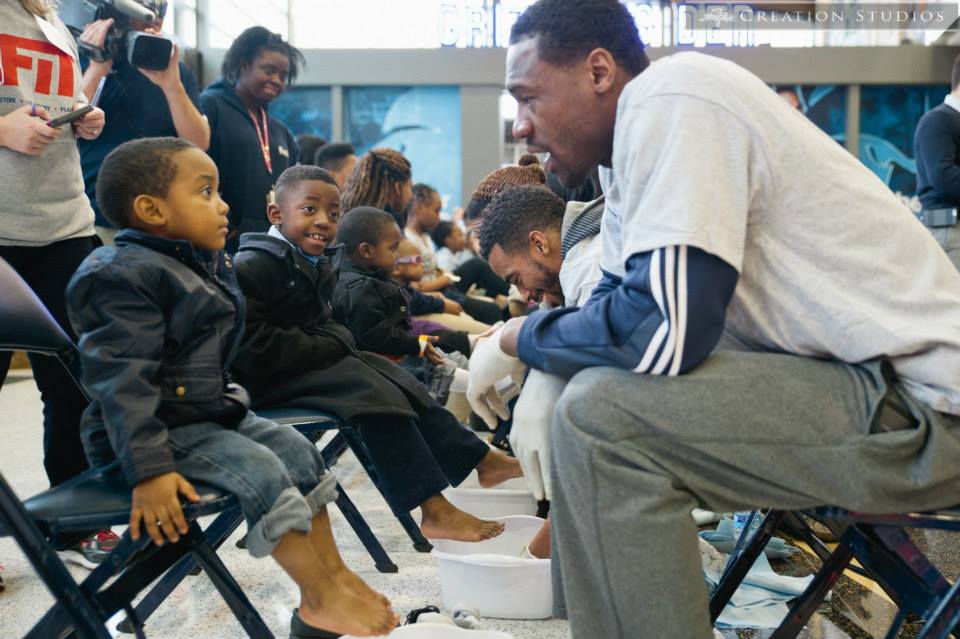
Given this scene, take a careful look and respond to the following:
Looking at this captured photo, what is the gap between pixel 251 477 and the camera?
1.57 m

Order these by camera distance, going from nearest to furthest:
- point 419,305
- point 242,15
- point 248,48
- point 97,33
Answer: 1. point 97,33
2. point 248,48
3. point 419,305
4. point 242,15

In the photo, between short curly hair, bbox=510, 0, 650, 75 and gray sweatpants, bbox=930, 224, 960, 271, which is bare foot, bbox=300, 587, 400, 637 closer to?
short curly hair, bbox=510, 0, 650, 75

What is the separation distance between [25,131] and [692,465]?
1745mm

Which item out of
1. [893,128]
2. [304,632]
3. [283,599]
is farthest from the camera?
[893,128]

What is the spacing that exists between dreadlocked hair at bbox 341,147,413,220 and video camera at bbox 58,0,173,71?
1.66 m

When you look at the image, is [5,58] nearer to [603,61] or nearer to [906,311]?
[603,61]

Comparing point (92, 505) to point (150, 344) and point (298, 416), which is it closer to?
point (150, 344)

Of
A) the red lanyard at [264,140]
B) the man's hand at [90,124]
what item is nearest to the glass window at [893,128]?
the red lanyard at [264,140]

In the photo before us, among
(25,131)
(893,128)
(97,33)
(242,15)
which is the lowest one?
(25,131)

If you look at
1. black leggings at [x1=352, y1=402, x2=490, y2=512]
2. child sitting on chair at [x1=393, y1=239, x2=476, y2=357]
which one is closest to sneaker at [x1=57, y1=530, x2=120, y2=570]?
black leggings at [x1=352, y1=402, x2=490, y2=512]

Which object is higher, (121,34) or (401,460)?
(121,34)

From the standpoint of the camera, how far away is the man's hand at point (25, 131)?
2.15 meters

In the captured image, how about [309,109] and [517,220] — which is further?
[309,109]

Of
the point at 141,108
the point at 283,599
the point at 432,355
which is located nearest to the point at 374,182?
the point at 432,355
